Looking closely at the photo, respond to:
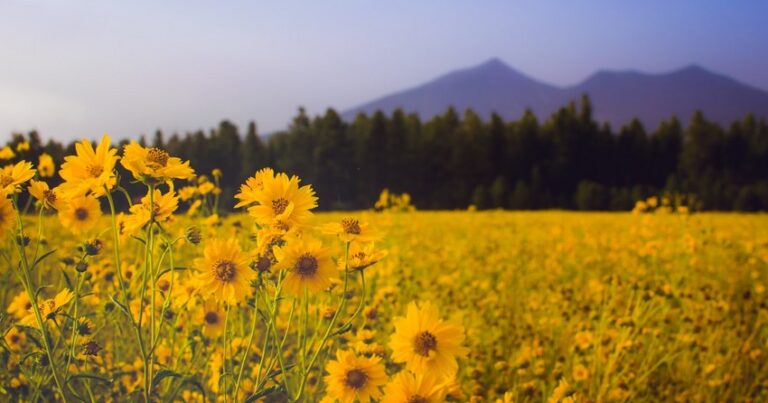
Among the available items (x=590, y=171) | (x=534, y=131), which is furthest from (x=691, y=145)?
(x=534, y=131)

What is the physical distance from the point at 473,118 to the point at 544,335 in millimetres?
35549

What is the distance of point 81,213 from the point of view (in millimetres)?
1503

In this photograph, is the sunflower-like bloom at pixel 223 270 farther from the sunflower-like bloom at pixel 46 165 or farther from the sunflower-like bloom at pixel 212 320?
the sunflower-like bloom at pixel 46 165

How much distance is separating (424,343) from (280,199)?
402 millimetres

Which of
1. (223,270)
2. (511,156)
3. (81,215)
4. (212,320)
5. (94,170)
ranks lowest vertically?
(212,320)

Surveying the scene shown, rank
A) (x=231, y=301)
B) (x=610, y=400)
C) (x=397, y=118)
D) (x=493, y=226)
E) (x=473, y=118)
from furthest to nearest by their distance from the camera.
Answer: (x=473, y=118) < (x=397, y=118) < (x=493, y=226) < (x=610, y=400) < (x=231, y=301)

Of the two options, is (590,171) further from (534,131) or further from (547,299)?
(547,299)

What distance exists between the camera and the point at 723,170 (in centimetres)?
3981

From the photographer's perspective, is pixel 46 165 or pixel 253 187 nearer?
pixel 253 187

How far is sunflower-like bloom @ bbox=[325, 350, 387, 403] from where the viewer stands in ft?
4.22

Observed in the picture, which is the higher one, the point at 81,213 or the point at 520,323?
the point at 81,213

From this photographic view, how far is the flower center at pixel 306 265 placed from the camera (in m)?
1.23

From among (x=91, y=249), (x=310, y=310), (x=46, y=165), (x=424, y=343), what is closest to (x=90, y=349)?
(x=91, y=249)

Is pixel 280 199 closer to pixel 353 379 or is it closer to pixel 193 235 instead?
pixel 193 235
